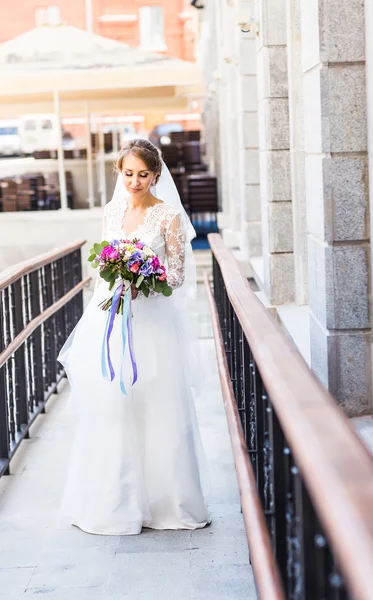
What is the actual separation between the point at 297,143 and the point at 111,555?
369 centimetres

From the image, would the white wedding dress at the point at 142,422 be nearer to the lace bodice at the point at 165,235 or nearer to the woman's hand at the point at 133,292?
the lace bodice at the point at 165,235

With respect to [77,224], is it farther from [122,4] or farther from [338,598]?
[122,4]

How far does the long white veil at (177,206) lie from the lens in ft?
17.0

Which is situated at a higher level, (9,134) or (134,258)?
(9,134)

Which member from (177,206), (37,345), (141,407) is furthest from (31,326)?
(141,407)

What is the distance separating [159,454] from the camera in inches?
191

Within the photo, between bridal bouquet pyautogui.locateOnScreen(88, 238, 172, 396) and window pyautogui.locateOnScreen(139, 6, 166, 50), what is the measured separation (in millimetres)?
38366

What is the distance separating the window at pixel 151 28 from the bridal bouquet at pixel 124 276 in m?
38.4

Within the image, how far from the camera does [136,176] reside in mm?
4910

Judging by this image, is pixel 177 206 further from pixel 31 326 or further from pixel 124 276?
pixel 31 326

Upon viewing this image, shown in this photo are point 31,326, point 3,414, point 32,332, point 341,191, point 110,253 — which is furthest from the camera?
point 32,332

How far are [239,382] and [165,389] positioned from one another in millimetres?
425

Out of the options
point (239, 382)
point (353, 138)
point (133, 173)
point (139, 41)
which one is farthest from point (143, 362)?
point (139, 41)

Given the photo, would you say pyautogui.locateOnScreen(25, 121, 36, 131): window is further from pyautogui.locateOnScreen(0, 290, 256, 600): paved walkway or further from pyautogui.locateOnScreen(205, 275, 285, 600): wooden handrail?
pyautogui.locateOnScreen(205, 275, 285, 600): wooden handrail
